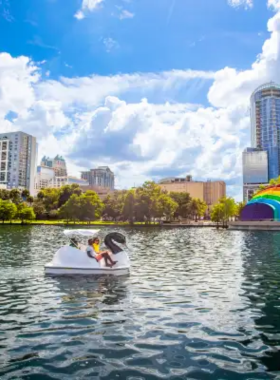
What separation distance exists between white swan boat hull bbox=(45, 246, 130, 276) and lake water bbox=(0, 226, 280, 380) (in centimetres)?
101

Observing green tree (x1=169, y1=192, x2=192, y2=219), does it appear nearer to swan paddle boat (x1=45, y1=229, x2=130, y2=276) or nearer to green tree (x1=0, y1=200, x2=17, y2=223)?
green tree (x1=0, y1=200, x2=17, y2=223)

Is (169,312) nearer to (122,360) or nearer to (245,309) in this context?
(245,309)

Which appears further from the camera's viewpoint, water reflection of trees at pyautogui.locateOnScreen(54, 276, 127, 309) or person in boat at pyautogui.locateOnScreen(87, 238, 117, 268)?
person in boat at pyautogui.locateOnScreen(87, 238, 117, 268)

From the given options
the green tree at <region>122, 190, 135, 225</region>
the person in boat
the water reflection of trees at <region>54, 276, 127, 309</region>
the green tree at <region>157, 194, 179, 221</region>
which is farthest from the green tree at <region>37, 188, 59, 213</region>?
the water reflection of trees at <region>54, 276, 127, 309</region>

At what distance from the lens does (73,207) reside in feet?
450

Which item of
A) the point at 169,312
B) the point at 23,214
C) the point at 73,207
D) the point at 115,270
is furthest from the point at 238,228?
the point at 169,312

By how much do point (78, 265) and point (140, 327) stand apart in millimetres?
10902

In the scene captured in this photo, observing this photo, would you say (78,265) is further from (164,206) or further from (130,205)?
(164,206)

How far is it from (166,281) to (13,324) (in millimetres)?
10256

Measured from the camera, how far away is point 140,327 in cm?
1227

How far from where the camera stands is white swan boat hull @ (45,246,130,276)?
2227 cm

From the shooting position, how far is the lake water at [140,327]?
9.09 meters

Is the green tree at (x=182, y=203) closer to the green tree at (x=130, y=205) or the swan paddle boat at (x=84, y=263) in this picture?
the green tree at (x=130, y=205)

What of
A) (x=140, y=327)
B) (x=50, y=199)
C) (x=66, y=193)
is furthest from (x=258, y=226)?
(x=50, y=199)
